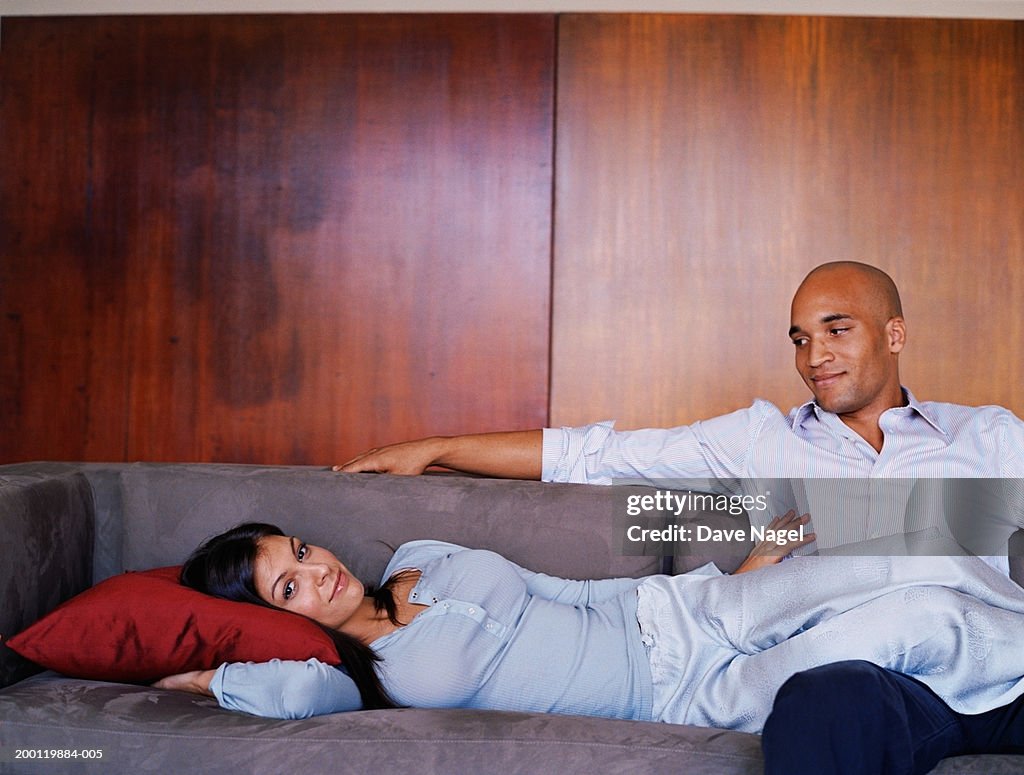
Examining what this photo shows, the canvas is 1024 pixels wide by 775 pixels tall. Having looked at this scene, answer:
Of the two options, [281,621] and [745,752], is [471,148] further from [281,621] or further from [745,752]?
[745,752]

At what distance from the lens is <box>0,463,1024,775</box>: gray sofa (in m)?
1.37

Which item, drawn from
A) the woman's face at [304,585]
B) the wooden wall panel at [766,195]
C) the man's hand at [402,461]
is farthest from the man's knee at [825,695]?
the wooden wall panel at [766,195]

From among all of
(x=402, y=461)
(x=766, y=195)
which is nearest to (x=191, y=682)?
(x=402, y=461)

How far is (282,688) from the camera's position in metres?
1.48

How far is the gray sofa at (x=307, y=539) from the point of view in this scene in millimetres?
1368

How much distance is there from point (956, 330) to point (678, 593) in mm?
2233

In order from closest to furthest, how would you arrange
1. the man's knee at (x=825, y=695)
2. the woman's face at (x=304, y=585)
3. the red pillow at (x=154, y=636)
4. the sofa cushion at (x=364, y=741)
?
the man's knee at (x=825, y=695) < the sofa cushion at (x=364, y=741) < the red pillow at (x=154, y=636) < the woman's face at (x=304, y=585)

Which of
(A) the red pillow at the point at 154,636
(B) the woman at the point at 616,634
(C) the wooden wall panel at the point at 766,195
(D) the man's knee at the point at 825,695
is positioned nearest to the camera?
(D) the man's knee at the point at 825,695

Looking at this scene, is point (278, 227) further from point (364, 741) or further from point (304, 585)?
point (364, 741)

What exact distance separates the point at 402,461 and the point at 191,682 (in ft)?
2.33

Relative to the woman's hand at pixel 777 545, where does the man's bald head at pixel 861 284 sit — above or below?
above

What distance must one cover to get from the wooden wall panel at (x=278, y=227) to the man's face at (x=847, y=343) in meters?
1.55

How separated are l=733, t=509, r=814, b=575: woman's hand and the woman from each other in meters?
0.02

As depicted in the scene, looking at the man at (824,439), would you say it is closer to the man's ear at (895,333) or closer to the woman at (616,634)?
the man's ear at (895,333)
